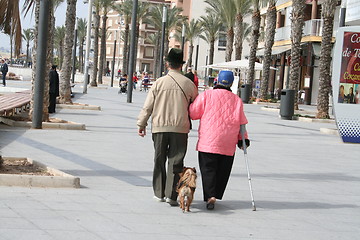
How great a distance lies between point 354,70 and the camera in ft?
57.2

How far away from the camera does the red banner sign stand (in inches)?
680

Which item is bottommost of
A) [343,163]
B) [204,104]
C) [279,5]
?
[343,163]

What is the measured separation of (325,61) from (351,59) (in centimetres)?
900

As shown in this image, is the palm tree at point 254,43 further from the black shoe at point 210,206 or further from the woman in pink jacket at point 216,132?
the black shoe at point 210,206

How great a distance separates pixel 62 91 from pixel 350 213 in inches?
698

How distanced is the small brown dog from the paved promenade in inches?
4.4

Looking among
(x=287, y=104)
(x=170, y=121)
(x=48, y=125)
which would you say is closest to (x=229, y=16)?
(x=287, y=104)

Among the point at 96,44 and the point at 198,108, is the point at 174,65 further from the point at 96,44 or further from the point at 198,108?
the point at 96,44

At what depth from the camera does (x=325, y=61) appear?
26312 mm

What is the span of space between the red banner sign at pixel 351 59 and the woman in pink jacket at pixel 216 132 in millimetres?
10616

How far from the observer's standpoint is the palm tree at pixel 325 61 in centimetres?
2614

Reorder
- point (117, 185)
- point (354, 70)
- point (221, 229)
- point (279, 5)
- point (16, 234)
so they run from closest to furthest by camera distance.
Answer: point (16, 234) → point (221, 229) → point (117, 185) → point (354, 70) → point (279, 5)

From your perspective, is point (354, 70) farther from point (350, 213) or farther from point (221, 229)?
point (221, 229)

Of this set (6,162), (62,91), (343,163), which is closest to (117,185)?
(6,162)
